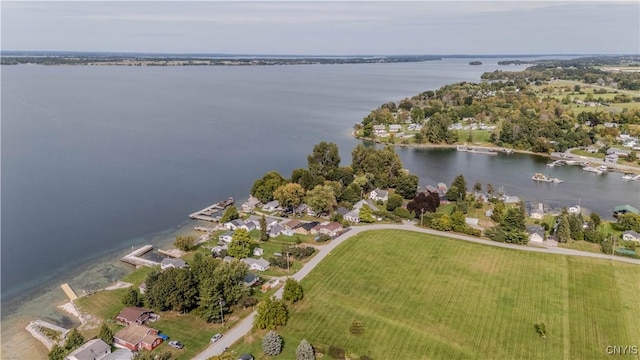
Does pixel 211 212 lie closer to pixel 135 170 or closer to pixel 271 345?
pixel 135 170

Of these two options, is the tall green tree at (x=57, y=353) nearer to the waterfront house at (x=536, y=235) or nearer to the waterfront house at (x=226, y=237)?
the waterfront house at (x=226, y=237)

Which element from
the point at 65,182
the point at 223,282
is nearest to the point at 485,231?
the point at 223,282

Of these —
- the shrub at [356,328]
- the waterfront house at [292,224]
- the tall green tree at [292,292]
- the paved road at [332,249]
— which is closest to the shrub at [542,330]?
the shrub at [356,328]

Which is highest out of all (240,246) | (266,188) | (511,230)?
(266,188)

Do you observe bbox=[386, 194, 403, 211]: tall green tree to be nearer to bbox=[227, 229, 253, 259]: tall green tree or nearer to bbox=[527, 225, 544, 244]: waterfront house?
bbox=[527, 225, 544, 244]: waterfront house

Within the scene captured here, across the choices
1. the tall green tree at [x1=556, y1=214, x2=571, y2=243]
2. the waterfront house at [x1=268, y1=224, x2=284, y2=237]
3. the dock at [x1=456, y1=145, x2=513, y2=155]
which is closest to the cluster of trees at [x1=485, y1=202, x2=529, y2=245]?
the tall green tree at [x1=556, y1=214, x2=571, y2=243]

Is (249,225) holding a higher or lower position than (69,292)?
higher

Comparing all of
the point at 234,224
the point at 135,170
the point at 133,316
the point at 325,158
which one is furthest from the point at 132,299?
the point at 135,170
